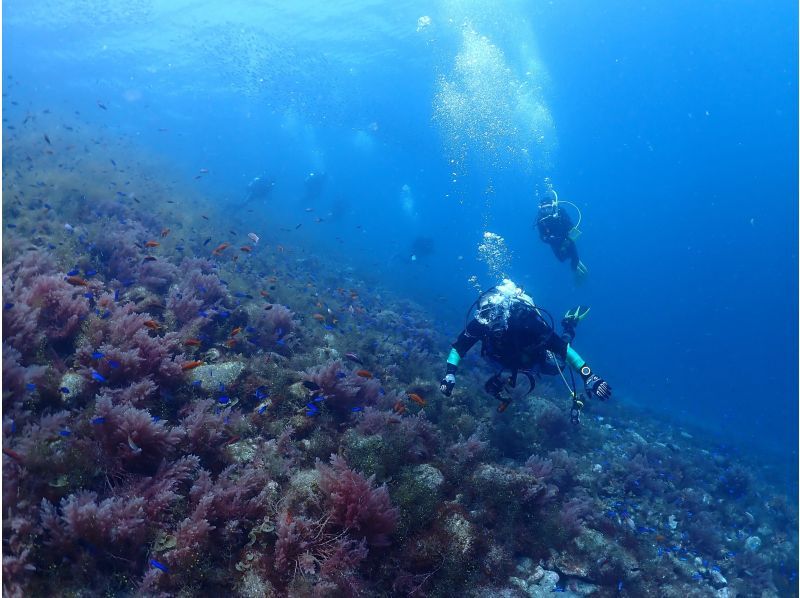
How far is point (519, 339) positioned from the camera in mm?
6555

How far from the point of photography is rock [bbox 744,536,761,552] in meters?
9.02

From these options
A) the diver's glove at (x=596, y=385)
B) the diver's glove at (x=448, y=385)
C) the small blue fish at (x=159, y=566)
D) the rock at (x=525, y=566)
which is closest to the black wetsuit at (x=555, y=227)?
the diver's glove at (x=596, y=385)

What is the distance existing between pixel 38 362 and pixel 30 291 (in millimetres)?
1142

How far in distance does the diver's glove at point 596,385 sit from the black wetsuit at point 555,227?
11.3 m

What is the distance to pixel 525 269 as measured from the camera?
11850cm

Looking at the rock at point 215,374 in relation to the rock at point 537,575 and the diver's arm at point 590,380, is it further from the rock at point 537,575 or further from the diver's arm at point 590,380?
the diver's arm at point 590,380

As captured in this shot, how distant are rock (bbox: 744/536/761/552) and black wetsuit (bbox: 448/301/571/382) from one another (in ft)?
23.8

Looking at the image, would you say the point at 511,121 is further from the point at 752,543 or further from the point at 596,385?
the point at 596,385

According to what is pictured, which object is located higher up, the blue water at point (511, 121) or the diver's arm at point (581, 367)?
the blue water at point (511, 121)

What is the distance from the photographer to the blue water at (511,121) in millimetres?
37406

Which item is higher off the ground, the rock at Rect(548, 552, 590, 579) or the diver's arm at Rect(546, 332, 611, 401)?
the diver's arm at Rect(546, 332, 611, 401)

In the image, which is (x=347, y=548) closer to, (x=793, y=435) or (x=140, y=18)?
(x=793, y=435)

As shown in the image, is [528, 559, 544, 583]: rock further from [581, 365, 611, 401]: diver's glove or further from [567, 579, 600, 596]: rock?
[581, 365, 611, 401]: diver's glove

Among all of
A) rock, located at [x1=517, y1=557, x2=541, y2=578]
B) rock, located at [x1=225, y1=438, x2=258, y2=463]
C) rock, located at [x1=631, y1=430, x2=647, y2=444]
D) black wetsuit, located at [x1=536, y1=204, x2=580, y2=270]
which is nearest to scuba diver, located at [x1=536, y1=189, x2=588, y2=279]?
black wetsuit, located at [x1=536, y1=204, x2=580, y2=270]
